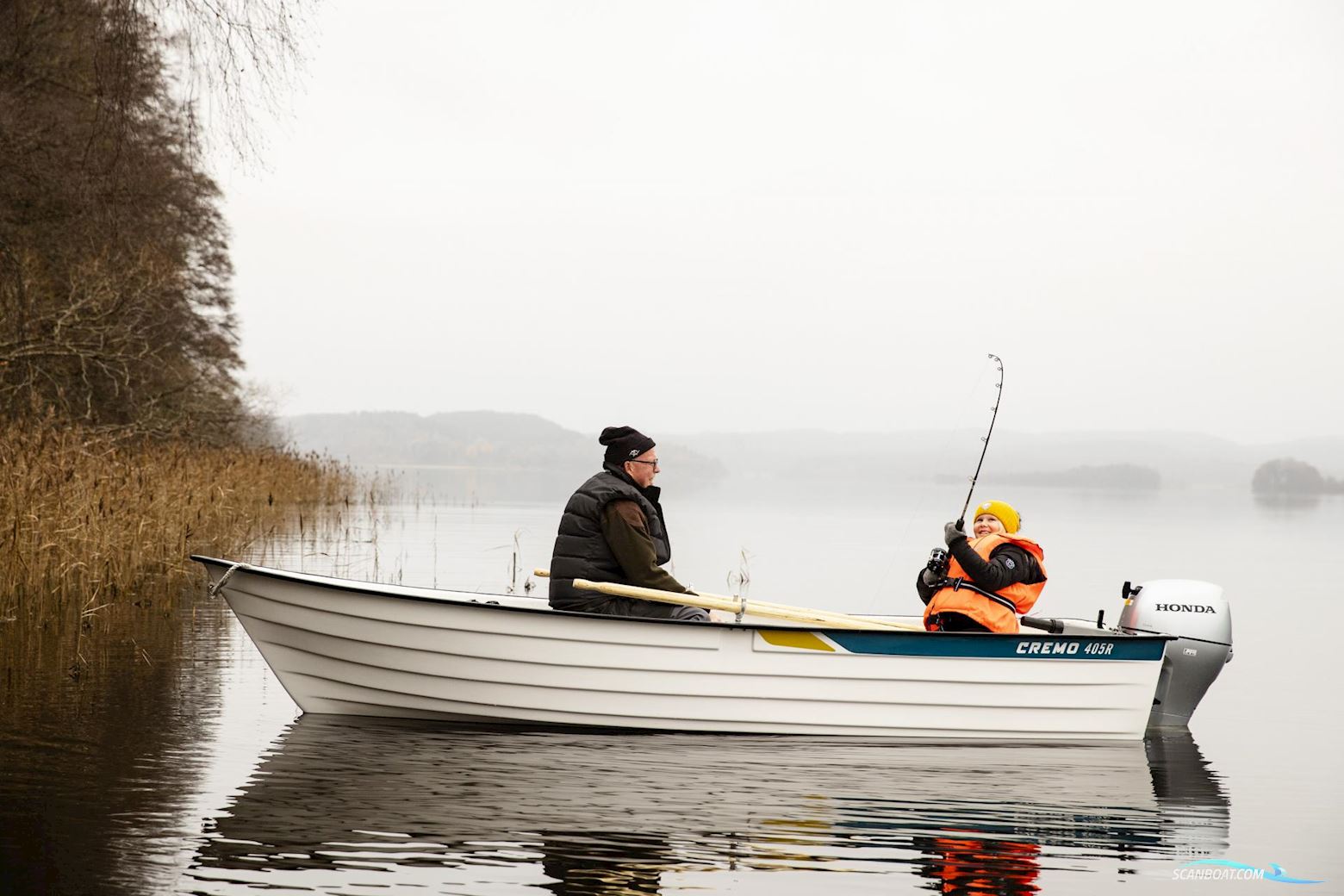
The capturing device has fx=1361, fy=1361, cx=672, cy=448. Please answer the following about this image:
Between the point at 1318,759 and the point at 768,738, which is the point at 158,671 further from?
the point at 1318,759

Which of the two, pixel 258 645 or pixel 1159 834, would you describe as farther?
pixel 258 645

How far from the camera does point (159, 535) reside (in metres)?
12.2

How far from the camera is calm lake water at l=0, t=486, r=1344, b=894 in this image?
4883 millimetres

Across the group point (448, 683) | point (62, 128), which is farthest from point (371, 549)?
point (448, 683)

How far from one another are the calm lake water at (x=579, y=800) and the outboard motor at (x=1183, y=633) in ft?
0.84

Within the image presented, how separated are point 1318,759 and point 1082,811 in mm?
2497

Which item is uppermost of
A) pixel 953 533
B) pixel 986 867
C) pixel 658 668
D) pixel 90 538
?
pixel 953 533

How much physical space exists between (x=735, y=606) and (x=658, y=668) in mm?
539

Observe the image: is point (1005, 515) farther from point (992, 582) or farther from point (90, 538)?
point (90, 538)

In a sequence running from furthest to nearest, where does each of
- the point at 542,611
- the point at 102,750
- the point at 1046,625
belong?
the point at 1046,625 → the point at 542,611 → the point at 102,750

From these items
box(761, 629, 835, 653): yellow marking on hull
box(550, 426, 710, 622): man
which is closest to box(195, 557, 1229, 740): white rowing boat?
box(761, 629, 835, 653): yellow marking on hull

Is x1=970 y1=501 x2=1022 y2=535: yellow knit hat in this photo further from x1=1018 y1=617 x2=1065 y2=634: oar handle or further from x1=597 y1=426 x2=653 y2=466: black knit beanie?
x1=597 y1=426 x2=653 y2=466: black knit beanie

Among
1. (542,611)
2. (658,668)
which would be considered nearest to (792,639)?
(658,668)

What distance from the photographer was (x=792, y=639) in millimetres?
7098
